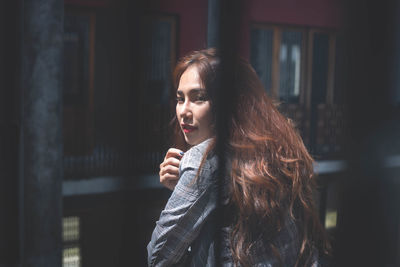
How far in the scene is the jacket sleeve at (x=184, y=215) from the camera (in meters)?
1.14

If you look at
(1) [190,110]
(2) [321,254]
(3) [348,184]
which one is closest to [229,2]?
(3) [348,184]

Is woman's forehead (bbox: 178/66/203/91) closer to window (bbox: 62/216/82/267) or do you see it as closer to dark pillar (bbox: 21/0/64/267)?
dark pillar (bbox: 21/0/64/267)

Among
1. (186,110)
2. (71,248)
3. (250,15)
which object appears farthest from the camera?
(250,15)

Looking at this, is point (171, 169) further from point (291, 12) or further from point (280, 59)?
point (291, 12)

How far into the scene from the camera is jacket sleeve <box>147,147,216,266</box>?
1.14 metres

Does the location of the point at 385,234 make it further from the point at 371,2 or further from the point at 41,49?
the point at 41,49

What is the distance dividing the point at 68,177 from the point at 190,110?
17.0 ft

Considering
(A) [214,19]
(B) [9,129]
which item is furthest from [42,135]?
(A) [214,19]

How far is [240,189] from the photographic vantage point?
1158mm

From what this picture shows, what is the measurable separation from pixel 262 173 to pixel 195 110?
0.82ft

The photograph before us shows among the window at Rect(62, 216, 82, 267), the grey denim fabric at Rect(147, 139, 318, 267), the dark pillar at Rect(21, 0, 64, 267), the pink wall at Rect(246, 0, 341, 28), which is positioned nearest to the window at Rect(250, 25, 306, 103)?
the pink wall at Rect(246, 0, 341, 28)

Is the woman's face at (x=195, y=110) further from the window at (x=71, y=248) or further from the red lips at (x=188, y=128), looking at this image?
the window at (x=71, y=248)

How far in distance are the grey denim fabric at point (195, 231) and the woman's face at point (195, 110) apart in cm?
7

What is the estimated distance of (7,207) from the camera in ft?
4.78
